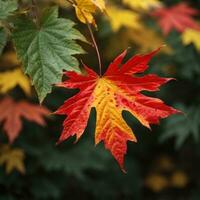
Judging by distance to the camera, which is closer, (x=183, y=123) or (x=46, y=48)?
(x=46, y=48)

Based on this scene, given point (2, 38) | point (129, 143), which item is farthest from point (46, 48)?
point (129, 143)

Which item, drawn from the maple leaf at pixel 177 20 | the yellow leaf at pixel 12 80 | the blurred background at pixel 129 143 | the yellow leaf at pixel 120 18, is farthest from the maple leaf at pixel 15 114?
the maple leaf at pixel 177 20

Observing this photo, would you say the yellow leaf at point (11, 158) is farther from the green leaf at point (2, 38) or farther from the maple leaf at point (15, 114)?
the green leaf at point (2, 38)

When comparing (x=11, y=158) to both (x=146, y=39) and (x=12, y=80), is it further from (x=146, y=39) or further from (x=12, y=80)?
(x=146, y=39)

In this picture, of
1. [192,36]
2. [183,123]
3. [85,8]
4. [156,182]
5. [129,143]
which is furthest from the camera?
[156,182]

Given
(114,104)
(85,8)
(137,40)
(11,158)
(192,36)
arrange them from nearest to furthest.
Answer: (114,104), (85,8), (11,158), (192,36), (137,40)

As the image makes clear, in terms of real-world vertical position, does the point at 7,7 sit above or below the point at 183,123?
above
